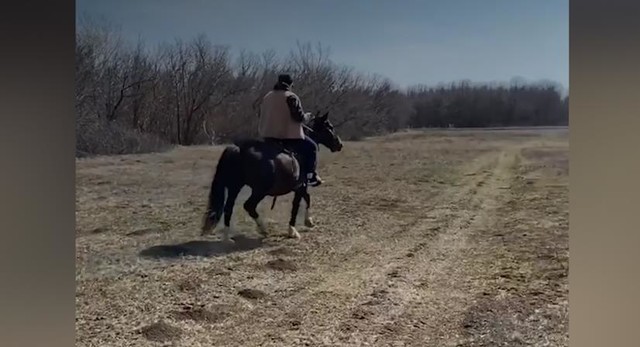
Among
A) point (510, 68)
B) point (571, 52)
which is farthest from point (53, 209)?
point (571, 52)

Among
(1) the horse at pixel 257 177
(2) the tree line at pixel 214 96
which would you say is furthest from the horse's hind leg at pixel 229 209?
(2) the tree line at pixel 214 96

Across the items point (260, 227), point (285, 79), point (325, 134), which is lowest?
point (260, 227)

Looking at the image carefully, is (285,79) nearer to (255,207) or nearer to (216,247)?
(255,207)

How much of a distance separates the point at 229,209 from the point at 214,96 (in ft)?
1.40

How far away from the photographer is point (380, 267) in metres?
2.52

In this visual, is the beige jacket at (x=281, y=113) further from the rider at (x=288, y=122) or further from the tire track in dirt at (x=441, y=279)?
the tire track in dirt at (x=441, y=279)

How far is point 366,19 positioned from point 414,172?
1.90ft

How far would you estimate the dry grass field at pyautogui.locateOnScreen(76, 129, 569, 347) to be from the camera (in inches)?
95.0

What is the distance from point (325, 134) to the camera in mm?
2576

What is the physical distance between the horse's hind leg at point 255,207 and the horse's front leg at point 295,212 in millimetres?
98

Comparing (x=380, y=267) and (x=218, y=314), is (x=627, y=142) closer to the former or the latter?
(x=380, y=267)

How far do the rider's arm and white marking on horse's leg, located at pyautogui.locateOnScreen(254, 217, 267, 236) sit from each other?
403mm

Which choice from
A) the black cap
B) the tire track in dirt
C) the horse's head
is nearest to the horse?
the horse's head

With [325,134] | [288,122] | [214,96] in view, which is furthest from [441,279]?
[214,96]
